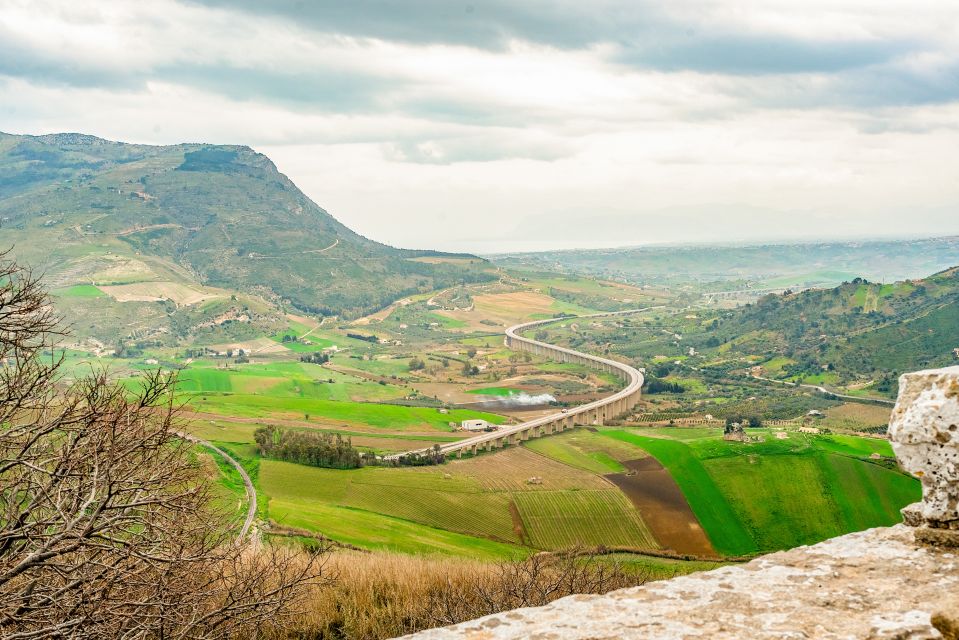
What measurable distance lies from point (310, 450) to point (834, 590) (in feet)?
291

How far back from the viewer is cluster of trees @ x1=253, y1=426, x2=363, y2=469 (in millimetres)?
89938

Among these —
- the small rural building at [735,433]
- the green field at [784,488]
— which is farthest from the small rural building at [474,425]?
the small rural building at [735,433]

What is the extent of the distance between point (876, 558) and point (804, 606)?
133cm

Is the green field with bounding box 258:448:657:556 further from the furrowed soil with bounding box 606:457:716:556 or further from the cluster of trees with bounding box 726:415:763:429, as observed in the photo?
the cluster of trees with bounding box 726:415:763:429

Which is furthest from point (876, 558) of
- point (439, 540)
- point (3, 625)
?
point (439, 540)

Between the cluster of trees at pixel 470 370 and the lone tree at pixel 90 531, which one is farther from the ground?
the lone tree at pixel 90 531

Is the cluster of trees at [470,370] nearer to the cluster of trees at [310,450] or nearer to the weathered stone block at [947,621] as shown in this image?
the cluster of trees at [310,450]

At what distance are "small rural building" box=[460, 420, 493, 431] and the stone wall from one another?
113m

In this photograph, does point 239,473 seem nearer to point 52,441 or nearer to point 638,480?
point 638,480

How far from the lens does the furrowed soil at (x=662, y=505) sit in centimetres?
7038

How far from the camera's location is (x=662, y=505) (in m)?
80.9

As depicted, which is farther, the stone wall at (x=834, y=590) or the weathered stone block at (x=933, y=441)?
the weathered stone block at (x=933, y=441)

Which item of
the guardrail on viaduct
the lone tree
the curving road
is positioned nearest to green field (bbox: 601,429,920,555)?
the guardrail on viaduct

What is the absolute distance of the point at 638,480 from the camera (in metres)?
89.4
